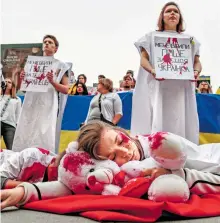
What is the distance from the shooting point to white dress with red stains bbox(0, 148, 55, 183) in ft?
6.06

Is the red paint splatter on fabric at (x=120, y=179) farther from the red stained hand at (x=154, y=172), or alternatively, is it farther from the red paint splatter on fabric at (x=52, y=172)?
the red paint splatter on fabric at (x=52, y=172)

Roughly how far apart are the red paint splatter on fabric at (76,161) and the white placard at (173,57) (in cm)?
149

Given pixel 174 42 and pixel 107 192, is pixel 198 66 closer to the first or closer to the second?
pixel 174 42

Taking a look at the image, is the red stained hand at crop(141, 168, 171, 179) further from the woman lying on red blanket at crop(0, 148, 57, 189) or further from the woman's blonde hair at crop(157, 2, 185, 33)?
the woman's blonde hair at crop(157, 2, 185, 33)

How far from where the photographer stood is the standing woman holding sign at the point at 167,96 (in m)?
3.03

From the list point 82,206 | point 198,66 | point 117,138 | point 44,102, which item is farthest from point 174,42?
point 82,206

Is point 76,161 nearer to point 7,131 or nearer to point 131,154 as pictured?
point 131,154

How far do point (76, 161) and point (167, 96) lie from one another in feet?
5.44

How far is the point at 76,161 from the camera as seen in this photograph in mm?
1537

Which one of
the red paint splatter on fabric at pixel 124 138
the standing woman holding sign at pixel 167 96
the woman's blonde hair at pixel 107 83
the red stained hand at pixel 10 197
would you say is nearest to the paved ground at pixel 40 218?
the red stained hand at pixel 10 197

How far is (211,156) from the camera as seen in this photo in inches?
72.4

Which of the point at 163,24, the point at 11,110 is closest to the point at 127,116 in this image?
the point at 11,110

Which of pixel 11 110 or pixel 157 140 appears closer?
pixel 157 140

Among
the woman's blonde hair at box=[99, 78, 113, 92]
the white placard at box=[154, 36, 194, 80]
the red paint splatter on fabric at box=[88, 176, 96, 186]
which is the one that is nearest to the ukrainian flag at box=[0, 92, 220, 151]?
the woman's blonde hair at box=[99, 78, 113, 92]
